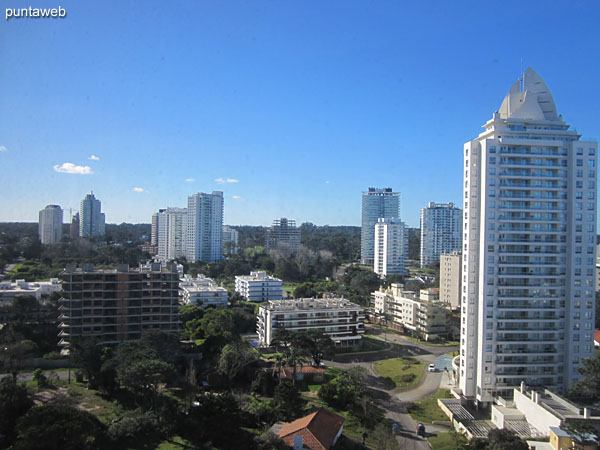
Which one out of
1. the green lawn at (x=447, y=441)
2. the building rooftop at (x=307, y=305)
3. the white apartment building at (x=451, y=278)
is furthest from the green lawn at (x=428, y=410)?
the white apartment building at (x=451, y=278)

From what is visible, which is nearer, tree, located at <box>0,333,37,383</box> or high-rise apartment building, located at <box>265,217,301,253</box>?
tree, located at <box>0,333,37,383</box>

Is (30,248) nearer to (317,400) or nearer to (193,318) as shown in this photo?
(193,318)

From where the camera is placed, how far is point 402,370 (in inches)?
858

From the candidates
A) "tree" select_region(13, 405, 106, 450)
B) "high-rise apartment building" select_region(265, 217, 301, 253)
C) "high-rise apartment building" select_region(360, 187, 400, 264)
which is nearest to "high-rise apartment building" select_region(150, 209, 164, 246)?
"high-rise apartment building" select_region(265, 217, 301, 253)

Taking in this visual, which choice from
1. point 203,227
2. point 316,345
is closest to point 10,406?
point 316,345

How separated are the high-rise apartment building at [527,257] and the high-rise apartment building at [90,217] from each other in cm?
Result: 5089

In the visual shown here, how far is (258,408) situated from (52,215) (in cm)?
4145

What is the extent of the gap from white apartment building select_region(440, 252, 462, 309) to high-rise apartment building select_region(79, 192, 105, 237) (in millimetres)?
41861

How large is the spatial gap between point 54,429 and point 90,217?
5224cm

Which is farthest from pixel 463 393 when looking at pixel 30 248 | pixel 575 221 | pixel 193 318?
pixel 30 248

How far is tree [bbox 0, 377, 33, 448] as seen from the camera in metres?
11.9

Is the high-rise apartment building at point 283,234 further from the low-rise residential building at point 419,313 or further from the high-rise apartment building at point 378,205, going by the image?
the low-rise residential building at point 419,313

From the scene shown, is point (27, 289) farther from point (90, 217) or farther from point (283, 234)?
point (283, 234)

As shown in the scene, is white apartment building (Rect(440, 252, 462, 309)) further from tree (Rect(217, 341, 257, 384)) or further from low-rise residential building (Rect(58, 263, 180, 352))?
low-rise residential building (Rect(58, 263, 180, 352))
